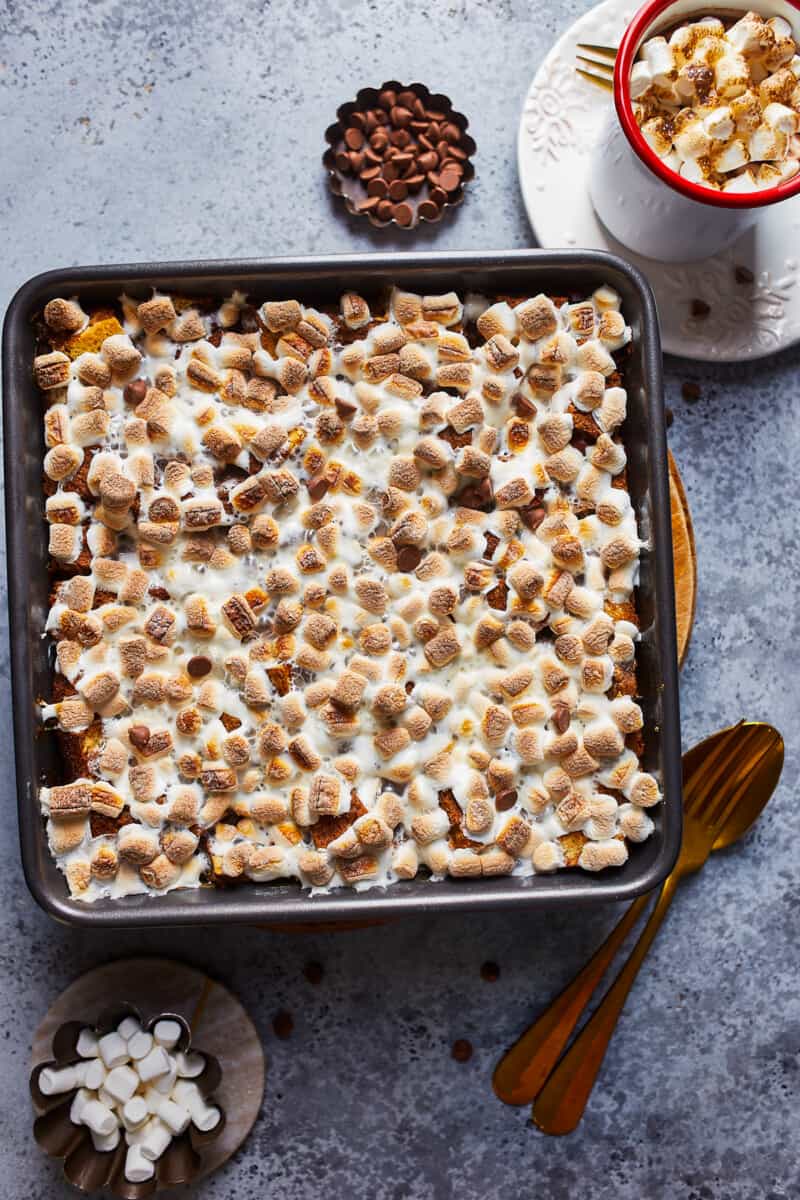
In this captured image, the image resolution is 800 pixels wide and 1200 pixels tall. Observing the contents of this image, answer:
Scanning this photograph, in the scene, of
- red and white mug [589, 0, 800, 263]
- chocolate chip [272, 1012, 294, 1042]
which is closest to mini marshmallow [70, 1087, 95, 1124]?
chocolate chip [272, 1012, 294, 1042]

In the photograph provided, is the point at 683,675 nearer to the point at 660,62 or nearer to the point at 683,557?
the point at 683,557

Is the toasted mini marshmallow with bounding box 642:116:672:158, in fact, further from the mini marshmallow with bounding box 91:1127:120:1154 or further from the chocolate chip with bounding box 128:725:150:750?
the mini marshmallow with bounding box 91:1127:120:1154

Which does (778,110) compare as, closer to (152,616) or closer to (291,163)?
(291,163)

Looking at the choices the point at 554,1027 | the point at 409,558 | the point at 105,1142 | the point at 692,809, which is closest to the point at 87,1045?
the point at 105,1142

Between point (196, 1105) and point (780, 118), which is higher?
point (780, 118)

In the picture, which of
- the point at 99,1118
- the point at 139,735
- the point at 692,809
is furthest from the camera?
the point at 692,809

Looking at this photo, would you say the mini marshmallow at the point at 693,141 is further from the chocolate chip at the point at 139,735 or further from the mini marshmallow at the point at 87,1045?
the mini marshmallow at the point at 87,1045


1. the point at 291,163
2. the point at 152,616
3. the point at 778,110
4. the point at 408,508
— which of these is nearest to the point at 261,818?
the point at 152,616
